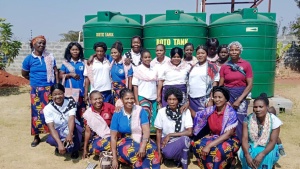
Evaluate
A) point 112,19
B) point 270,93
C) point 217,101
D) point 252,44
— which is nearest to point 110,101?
point 217,101

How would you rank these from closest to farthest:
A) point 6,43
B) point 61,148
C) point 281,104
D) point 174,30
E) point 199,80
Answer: point 61,148, point 199,80, point 174,30, point 281,104, point 6,43

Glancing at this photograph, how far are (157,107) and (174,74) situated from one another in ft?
1.70

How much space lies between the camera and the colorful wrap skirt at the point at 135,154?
3.09 metres

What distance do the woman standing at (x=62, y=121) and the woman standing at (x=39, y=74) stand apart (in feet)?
1.46

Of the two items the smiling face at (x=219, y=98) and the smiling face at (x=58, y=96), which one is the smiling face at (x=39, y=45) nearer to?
the smiling face at (x=58, y=96)

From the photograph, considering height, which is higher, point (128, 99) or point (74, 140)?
→ point (128, 99)

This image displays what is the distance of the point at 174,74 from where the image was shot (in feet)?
12.0

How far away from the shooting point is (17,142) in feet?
14.1

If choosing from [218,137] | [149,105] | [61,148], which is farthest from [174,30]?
[61,148]

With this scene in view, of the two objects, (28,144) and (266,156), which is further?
(28,144)

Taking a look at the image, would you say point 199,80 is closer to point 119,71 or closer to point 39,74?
point 119,71

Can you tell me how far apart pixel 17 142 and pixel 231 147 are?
3.06m

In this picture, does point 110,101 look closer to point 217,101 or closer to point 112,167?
point 112,167

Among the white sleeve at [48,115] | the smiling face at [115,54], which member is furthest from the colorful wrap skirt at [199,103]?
the white sleeve at [48,115]
